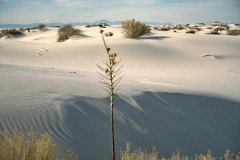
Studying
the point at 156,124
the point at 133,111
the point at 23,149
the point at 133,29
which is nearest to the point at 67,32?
the point at 133,29

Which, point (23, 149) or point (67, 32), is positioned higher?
point (23, 149)

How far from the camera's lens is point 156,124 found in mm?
9086

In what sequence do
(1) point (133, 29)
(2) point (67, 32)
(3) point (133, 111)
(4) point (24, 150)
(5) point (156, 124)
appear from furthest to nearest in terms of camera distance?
(2) point (67, 32)
(1) point (133, 29)
(3) point (133, 111)
(5) point (156, 124)
(4) point (24, 150)

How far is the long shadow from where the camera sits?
7.78 m

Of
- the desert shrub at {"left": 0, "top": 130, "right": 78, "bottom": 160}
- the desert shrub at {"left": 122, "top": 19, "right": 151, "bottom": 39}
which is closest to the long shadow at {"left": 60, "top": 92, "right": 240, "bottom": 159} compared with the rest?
the desert shrub at {"left": 0, "top": 130, "right": 78, "bottom": 160}

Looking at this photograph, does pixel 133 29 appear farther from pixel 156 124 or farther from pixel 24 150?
pixel 24 150

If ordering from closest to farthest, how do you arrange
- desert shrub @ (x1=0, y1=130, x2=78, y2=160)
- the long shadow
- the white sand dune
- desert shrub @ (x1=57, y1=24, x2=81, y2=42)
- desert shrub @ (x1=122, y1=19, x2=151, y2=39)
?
desert shrub @ (x1=0, y1=130, x2=78, y2=160)
the white sand dune
the long shadow
desert shrub @ (x1=122, y1=19, x2=151, y2=39)
desert shrub @ (x1=57, y1=24, x2=81, y2=42)

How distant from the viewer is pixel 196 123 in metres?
9.63

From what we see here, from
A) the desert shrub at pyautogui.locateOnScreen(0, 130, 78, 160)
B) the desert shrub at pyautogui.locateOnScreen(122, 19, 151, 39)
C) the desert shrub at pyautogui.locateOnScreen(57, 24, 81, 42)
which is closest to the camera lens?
the desert shrub at pyautogui.locateOnScreen(0, 130, 78, 160)

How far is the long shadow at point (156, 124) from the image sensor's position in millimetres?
7781

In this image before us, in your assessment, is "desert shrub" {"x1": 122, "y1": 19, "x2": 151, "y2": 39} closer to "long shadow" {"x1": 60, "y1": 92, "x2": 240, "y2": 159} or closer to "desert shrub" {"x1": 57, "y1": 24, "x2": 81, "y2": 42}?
"desert shrub" {"x1": 57, "y1": 24, "x2": 81, "y2": 42}

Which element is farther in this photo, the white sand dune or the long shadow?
the long shadow

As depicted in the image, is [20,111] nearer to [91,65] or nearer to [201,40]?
[91,65]

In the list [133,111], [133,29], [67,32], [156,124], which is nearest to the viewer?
[156,124]
